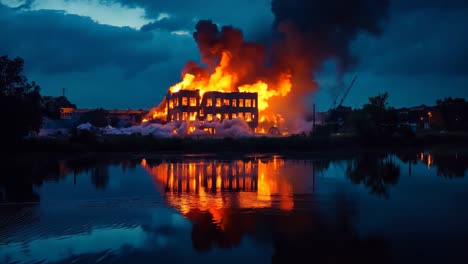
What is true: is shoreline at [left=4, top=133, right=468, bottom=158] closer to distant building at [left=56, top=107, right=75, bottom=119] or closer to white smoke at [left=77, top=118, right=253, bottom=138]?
white smoke at [left=77, top=118, right=253, bottom=138]

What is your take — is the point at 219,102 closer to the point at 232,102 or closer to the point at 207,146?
the point at 232,102

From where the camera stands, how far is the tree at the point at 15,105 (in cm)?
4425

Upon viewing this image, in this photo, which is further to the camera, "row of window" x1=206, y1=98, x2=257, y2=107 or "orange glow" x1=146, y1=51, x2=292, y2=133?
"orange glow" x1=146, y1=51, x2=292, y2=133

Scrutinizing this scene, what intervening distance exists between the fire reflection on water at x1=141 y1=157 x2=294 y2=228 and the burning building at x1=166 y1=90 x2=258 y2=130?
59266 millimetres

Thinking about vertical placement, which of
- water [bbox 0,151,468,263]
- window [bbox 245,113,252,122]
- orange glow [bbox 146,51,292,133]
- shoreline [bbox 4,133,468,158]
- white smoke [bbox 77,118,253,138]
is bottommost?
water [bbox 0,151,468,263]

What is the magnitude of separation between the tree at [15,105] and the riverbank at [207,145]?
9.29ft

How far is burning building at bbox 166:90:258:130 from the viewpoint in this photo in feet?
306

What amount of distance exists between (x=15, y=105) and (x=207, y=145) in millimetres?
23436

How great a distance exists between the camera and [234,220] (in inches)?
631

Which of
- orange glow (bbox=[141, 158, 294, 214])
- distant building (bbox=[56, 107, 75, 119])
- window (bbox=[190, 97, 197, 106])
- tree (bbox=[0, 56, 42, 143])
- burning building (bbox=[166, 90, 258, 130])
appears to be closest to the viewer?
orange glow (bbox=[141, 158, 294, 214])

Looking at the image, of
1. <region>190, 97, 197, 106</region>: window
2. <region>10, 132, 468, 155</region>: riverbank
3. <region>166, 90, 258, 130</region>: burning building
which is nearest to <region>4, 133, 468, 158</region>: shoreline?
<region>10, 132, 468, 155</region>: riverbank

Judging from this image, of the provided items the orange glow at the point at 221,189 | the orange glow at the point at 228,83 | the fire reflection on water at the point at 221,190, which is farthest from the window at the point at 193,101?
the fire reflection on water at the point at 221,190

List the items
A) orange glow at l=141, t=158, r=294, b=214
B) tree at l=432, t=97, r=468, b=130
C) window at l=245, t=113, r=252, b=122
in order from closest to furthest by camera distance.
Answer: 1. orange glow at l=141, t=158, r=294, b=214
2. window at l=245, t=113, r=252, b=122
3. tree at l=432, t=97, r=468, b=130

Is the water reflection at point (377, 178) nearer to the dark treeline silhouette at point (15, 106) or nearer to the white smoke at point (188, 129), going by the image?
the dark treeline silhouette at point (15, 106)
